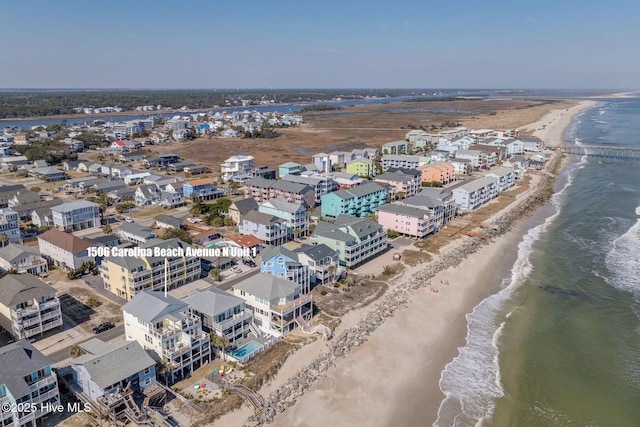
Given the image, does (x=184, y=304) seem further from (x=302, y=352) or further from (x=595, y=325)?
(x=595, y=325)

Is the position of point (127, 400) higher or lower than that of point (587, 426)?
higher

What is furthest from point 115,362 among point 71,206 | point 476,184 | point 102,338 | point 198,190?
point 476,184

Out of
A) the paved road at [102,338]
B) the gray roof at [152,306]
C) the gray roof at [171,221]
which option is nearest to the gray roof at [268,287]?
A: the gray roof at [152,306]

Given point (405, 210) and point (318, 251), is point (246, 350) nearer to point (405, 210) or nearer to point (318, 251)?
point (318, 251)

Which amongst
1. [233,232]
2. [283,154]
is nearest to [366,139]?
[283,154]

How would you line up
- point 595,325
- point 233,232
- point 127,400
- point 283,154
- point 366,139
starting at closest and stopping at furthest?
1. point 127,400
2. point 595,325
3. point 233,232
4. point 283,154
5. point 366,139

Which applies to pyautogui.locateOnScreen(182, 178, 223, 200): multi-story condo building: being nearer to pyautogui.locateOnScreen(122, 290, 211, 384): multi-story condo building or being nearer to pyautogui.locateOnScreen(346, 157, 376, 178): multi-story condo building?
pyautogui.locateOnScreen(346, 157, 376, 178): multi-story condo building
